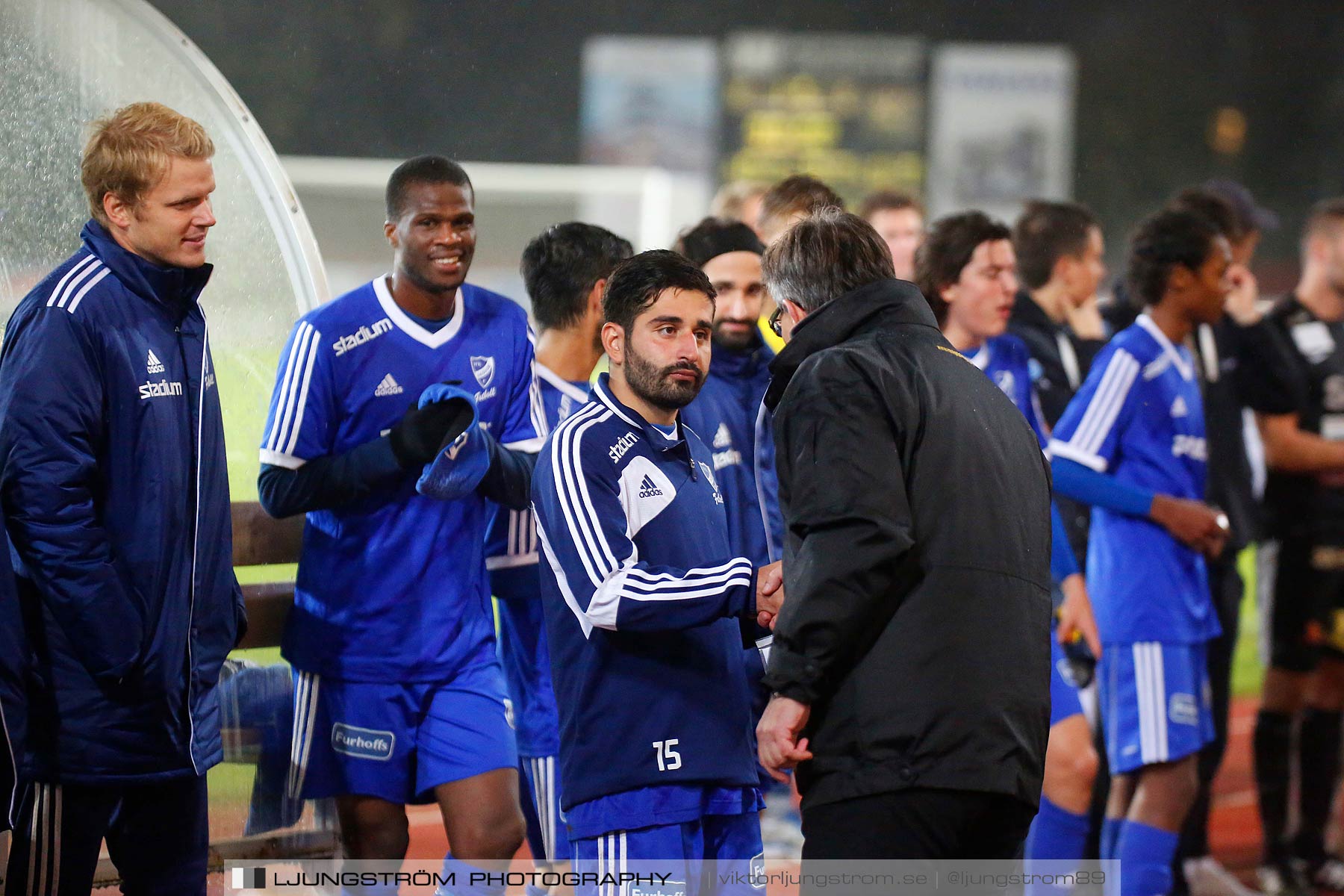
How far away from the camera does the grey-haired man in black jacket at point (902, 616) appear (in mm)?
2227

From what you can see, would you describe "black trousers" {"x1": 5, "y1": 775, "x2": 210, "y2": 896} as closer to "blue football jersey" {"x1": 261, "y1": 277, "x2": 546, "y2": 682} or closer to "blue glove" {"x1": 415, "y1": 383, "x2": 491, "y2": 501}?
"blue football jersey" {"x1": 261, "y1": 277, "x2": 546, "y2": 682}

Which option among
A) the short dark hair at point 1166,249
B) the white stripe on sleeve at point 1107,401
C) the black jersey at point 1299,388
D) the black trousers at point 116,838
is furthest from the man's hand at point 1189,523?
the black trousers at point 116,838

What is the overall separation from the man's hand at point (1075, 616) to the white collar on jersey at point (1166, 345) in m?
0.64

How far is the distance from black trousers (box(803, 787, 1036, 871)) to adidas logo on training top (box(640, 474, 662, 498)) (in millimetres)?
616

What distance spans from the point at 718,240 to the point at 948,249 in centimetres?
69

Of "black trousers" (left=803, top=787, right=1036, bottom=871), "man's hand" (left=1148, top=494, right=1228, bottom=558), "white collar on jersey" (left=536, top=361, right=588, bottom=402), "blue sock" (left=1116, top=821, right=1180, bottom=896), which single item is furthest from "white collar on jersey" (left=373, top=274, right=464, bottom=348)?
"blue sock" (left=1116, top=821, right=1180, bottom=896)

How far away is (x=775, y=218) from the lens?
13.1 feet

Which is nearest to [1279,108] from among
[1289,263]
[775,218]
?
[1289,263]

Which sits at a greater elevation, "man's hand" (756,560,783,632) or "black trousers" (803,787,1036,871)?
"man's hand" (756,560,783,632)

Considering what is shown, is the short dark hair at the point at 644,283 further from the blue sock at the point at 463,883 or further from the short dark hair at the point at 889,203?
the short dark hair at the point at 889,203

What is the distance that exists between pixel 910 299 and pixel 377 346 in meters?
1.20

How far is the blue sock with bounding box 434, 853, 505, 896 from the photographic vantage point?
2.99 metres

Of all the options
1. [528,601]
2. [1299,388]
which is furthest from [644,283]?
[1299,388]

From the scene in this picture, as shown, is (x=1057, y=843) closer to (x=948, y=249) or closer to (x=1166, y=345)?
(x=1166, y=345)
